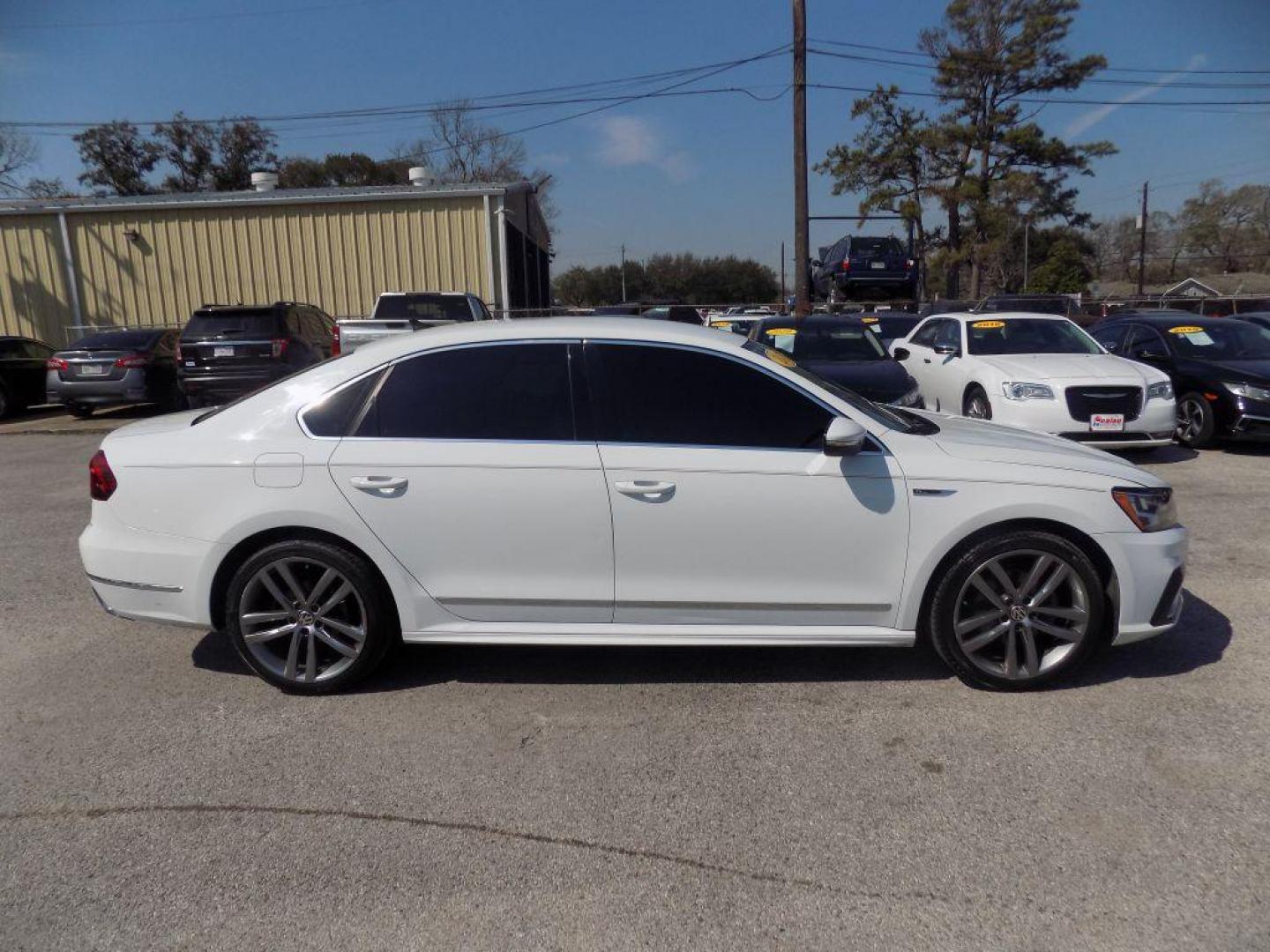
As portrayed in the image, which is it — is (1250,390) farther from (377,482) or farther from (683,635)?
(377,482)

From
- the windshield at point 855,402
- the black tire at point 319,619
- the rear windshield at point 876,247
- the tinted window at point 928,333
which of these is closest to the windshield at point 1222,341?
the tinted window at point 928,333

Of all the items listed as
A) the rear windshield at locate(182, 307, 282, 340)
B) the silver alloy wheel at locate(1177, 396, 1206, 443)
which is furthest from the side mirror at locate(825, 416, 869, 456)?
the rear windshield at locate(182, 307, 282, 340)

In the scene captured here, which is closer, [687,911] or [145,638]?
[687,911]

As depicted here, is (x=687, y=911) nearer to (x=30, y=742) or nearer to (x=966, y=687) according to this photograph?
(x=966, y=687)

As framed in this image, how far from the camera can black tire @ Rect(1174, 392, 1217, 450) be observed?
9.91 metres

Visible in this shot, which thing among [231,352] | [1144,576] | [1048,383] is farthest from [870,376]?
[231,352]

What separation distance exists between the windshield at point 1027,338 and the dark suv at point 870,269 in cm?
1286

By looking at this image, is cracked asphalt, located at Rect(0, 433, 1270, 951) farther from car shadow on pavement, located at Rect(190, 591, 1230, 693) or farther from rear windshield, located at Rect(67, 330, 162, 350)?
rear windshield, located at Rect(67, 330, 162, 350)

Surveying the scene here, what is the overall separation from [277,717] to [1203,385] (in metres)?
10.1

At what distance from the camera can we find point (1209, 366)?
10141 millimetres

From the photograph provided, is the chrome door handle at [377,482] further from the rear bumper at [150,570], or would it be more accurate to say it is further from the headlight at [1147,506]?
the headlight at [1147,506]

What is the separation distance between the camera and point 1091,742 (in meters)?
3.55

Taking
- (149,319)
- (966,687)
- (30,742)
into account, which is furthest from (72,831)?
(149,319)

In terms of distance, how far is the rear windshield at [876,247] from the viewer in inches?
910
